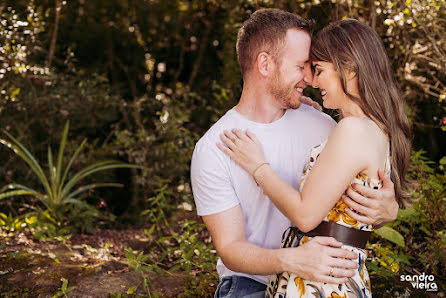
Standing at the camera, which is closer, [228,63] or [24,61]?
[24,61]

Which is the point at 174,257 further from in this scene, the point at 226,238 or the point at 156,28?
the point at 156,28

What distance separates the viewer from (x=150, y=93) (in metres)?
6.33

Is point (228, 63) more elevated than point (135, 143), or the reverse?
point (228, 63)

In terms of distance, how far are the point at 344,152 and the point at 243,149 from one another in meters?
0.47

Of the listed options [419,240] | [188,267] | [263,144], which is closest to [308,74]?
[263,144]

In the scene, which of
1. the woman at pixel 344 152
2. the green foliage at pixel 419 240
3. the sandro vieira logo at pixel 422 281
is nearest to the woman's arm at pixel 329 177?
the woman at pixel 344 152

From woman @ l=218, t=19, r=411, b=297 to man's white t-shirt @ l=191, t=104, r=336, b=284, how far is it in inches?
6.5

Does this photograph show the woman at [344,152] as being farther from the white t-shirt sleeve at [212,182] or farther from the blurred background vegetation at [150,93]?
the blurred background vegetation at [150,93]

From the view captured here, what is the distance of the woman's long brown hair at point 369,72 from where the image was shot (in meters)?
1.77

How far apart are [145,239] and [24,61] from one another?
2.00m

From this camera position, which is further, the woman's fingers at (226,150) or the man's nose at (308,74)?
the man's nose at (308,74)

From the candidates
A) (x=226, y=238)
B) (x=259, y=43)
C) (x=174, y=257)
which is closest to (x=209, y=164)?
(x=226, y=238)

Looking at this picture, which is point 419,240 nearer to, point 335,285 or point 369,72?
point 335,285

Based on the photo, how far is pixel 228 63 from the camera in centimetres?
475
